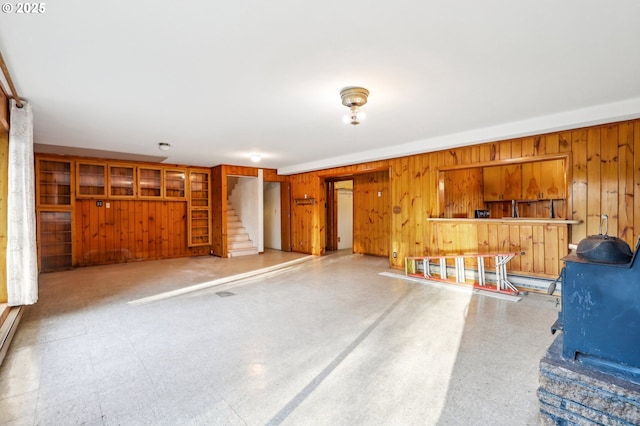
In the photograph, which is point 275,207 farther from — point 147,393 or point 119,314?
point 147,393

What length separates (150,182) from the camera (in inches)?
296

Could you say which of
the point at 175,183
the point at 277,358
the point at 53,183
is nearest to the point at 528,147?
the point at 277,358

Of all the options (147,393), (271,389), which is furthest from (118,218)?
(271,389)

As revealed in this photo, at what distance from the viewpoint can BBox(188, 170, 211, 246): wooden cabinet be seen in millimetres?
8086

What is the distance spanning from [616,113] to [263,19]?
159 inches

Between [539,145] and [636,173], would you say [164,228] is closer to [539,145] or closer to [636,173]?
[539,145]

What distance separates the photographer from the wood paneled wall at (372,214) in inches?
300

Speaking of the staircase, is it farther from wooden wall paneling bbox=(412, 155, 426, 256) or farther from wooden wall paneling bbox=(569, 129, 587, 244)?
wooden wall paneling bbox=(569, 129, 587, 244)

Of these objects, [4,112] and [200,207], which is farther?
[200,207]

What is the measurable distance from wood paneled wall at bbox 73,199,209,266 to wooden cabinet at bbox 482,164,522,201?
7196mm

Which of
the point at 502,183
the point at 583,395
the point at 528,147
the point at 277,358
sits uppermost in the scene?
the point at 528,147

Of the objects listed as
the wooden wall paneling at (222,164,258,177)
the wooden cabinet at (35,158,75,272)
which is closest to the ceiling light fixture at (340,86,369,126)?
the wooden wall paneling at (222,164,258,177)

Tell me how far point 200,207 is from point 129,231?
1700mm

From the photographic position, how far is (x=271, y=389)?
6.76ft
